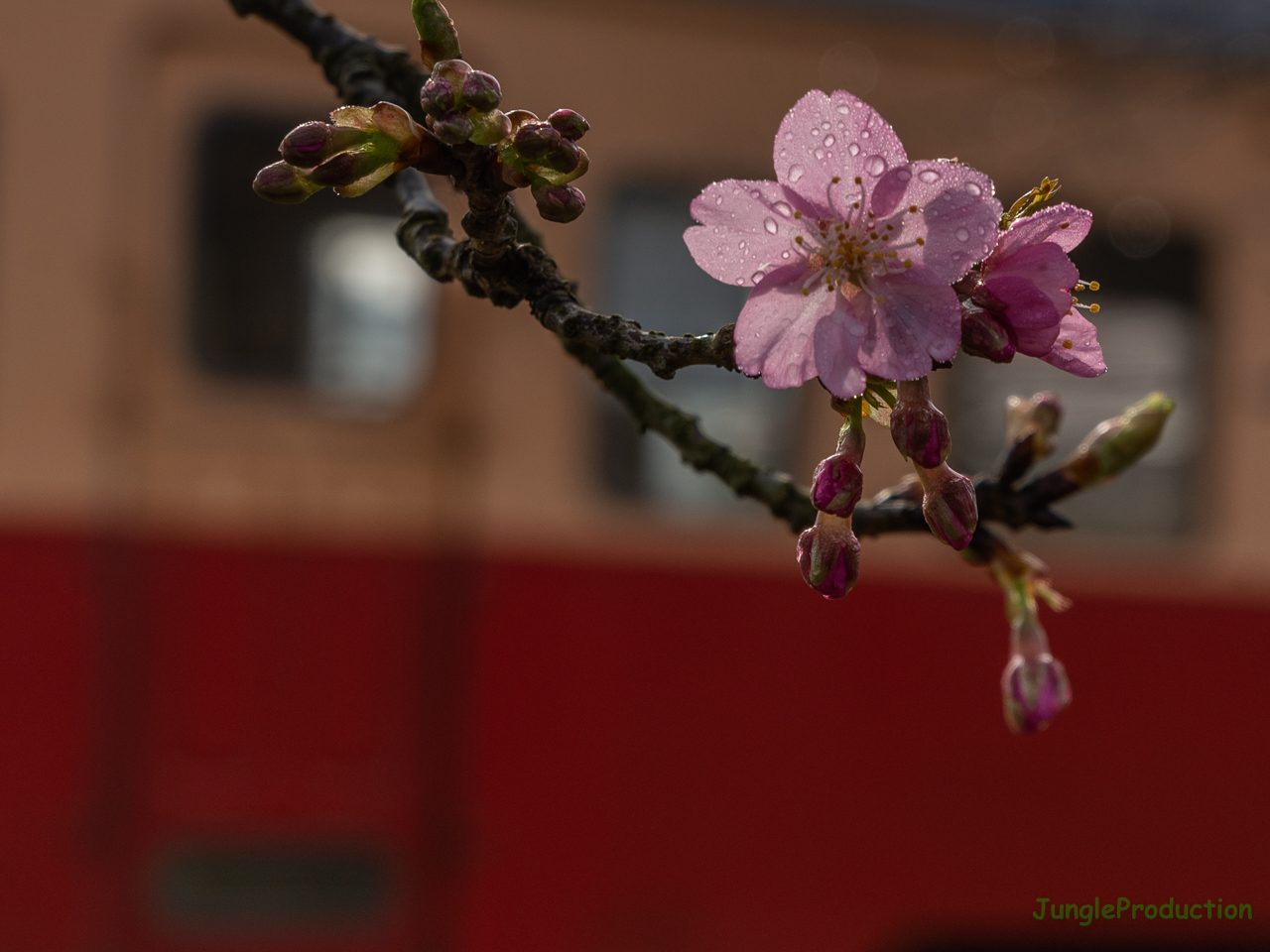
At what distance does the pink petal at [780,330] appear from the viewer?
0.49 meters

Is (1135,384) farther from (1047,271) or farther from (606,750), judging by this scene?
(1047,271)

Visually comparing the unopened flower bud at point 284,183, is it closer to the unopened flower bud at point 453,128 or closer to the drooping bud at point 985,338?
the unopened flower bud at point 453,128

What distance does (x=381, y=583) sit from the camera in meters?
3.10

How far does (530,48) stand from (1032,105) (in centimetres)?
138

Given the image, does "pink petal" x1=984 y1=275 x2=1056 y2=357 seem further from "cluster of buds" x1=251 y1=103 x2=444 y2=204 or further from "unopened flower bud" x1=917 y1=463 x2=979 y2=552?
"cluster of buds" x1=251 y1=103 x2=444 y2=204

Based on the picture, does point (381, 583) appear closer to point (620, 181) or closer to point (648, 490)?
point (648, 490)

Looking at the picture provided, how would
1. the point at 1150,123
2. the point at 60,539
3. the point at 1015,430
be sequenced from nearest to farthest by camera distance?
the point at 1015,430, the point at 60,539, the point at 1150,123

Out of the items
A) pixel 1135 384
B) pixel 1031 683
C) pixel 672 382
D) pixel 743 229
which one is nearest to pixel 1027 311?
pixel 743 229

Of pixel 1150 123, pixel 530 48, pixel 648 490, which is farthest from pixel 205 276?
pixel 1150 123

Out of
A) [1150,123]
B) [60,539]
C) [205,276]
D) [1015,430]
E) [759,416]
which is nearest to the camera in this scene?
[1015,430]

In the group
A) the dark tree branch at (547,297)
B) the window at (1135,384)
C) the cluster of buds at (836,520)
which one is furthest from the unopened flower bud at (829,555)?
the window at (1135,384)

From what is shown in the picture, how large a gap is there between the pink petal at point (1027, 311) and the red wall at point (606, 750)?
8.79 feet

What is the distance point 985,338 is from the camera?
0.52 metres

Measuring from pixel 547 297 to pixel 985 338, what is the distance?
0.60 feet
